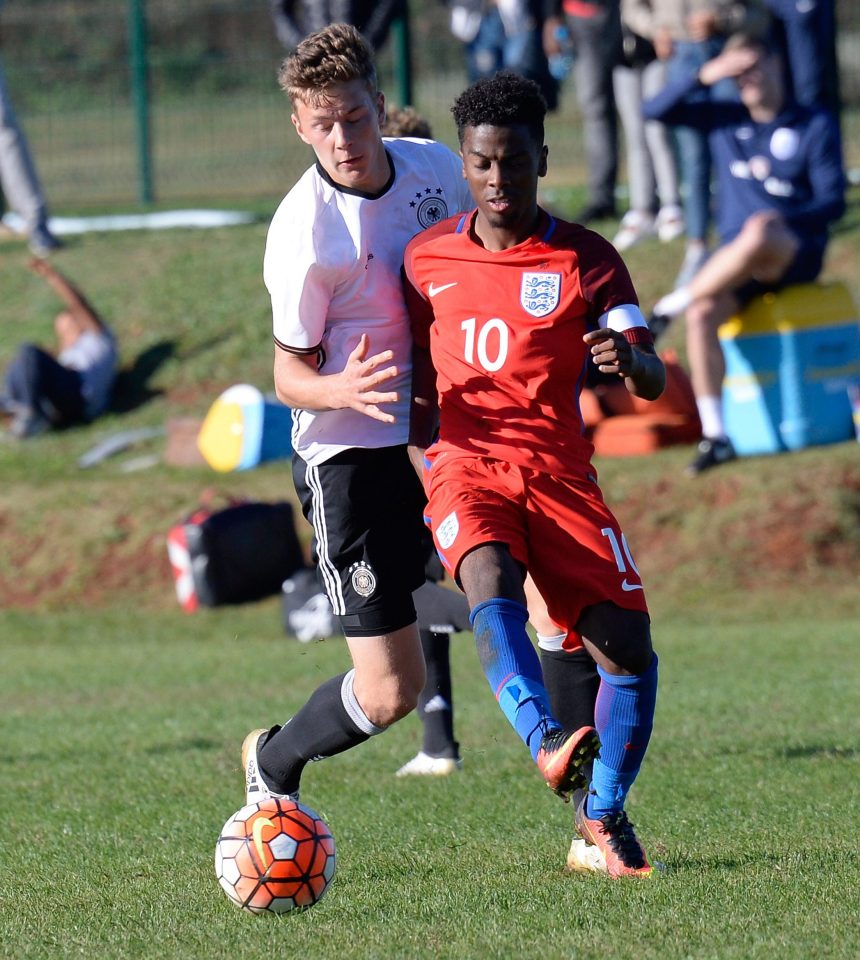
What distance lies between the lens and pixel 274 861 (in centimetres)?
430

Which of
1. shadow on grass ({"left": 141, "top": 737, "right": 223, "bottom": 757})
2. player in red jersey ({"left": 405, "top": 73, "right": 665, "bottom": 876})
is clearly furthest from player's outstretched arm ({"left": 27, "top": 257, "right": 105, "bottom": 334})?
player in red jersey ({"left": 405, "top": 73, "right": 665, "bottom": 876})

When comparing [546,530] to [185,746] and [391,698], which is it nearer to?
[391,698]

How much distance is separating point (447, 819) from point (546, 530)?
150 centimetres

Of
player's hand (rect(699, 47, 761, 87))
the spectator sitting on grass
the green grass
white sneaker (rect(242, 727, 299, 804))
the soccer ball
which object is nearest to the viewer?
the green grass

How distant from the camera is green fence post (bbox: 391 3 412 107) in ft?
52.9

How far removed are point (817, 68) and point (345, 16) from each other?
14.5 feet

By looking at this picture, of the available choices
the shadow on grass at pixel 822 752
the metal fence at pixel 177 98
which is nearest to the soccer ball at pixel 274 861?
the shadow on grass at pixel 822 752

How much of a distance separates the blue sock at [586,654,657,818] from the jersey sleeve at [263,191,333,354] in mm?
1375

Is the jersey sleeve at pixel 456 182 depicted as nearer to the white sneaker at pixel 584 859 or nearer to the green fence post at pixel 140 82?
the white sneaker at pixel 584 859

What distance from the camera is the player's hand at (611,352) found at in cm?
429

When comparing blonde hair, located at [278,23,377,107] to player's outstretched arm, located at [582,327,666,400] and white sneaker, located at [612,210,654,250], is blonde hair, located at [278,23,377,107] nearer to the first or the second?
player's outstretched arm, located at [582,327,666,400]

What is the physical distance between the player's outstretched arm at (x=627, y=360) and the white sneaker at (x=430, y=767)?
2433 mm

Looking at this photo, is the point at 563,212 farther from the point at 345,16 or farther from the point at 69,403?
the point at 69,403

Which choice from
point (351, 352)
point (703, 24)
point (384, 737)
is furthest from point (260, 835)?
point (703, 24)
